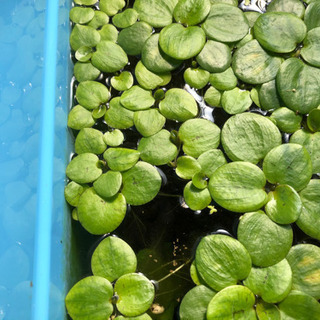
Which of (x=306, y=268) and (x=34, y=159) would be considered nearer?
(x=306, y=268)

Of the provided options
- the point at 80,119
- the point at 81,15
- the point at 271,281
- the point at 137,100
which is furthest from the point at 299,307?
the point at 81,15

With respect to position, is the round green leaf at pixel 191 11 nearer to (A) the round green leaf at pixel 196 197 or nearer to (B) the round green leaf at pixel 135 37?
(B) the round green leaf at pixel 135 37

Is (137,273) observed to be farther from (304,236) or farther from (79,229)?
(304,236)

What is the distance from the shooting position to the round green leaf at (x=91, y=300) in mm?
1026

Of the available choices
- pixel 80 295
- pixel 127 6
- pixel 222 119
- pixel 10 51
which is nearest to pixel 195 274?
pixel 80 295

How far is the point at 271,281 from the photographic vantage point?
97 centimetres

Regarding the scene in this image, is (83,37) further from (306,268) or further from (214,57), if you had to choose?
(306,268)

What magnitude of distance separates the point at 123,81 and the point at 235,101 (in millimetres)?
409

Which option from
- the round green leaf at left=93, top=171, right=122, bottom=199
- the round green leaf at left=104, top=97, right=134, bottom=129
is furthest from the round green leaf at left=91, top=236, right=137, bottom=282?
the round green leaf at left=104, top=97, right=134, bottom=129

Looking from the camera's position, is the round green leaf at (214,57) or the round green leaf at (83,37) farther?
the round green leaf at (83,37)

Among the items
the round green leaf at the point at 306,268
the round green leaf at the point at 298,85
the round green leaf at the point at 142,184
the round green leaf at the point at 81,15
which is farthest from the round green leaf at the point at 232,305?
the round green leaf at the point at 81,15

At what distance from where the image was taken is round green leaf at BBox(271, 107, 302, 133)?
44.0 inches

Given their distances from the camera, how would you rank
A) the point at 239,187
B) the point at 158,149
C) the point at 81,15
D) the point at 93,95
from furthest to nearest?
the point at 81,15, the point at 93,95, the point at 158,149, the point at 239,187

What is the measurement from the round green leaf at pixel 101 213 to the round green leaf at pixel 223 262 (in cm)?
29
